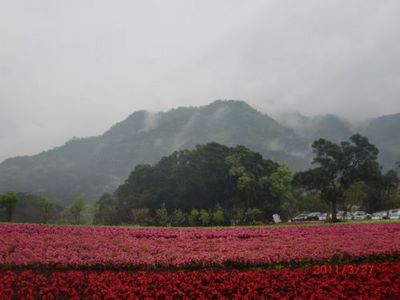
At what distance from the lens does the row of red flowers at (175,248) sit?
1173cm

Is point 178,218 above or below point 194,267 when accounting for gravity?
above

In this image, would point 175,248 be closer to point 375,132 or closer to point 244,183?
point 244,183

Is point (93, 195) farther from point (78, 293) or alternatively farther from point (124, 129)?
point (78, 293)

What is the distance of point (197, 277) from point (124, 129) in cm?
16507

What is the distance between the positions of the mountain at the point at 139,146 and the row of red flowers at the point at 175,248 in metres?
84.3

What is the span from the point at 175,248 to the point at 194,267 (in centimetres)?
270

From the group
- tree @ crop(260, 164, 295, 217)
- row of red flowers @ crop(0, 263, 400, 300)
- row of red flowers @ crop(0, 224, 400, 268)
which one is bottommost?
row of red flowers @ crop(0, 263, 400, 300)

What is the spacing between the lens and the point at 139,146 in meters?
149

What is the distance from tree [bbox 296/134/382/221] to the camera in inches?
1994

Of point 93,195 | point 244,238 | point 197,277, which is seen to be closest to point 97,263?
point 197,277

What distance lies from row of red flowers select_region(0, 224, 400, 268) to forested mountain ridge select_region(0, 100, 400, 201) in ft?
279

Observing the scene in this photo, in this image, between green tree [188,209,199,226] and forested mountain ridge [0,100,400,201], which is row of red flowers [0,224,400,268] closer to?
green tree [188,209,199,226]

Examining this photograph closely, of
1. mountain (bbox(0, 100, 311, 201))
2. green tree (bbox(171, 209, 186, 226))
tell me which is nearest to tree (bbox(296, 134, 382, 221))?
green tree (bbox(171, 209, 186, 226))

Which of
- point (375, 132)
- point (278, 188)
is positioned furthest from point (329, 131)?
point (278, 188)
